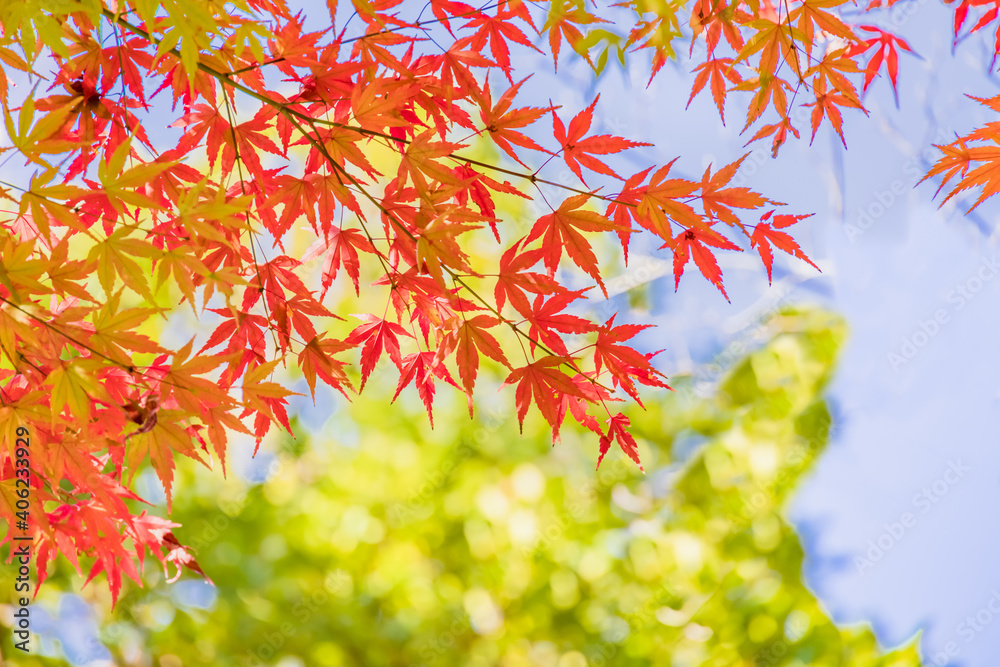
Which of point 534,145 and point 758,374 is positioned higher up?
point 758,374

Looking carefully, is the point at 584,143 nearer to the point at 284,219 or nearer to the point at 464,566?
the point at 284,219

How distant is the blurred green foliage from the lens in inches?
188

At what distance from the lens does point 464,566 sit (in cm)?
497

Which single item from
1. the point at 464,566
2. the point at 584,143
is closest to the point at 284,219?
the point at 584,143

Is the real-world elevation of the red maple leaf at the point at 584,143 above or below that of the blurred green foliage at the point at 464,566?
below

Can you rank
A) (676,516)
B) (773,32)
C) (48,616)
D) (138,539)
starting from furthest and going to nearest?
1. (676,516)
2. (48,616)
3. (138,539)
4. (773,32)

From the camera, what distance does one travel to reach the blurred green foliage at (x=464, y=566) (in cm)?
479

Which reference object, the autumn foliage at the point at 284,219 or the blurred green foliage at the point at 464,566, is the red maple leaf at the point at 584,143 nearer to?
the autumn foliage at the point at 284,219

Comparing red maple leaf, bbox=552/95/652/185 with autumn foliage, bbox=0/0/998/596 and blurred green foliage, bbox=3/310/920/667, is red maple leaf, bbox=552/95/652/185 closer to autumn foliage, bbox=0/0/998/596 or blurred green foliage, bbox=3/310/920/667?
autumn foliage, bbox=0/0/998/596

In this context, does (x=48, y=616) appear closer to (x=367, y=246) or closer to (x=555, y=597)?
(x=555, y=597)

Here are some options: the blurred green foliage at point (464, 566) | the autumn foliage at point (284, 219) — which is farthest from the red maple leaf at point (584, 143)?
the blurred green foliage at point (464, 566)

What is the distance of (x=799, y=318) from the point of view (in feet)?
20.5

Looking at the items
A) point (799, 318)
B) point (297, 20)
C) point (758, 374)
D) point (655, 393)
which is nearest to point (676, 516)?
point (655, 393)

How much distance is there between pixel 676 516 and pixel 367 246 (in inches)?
188
